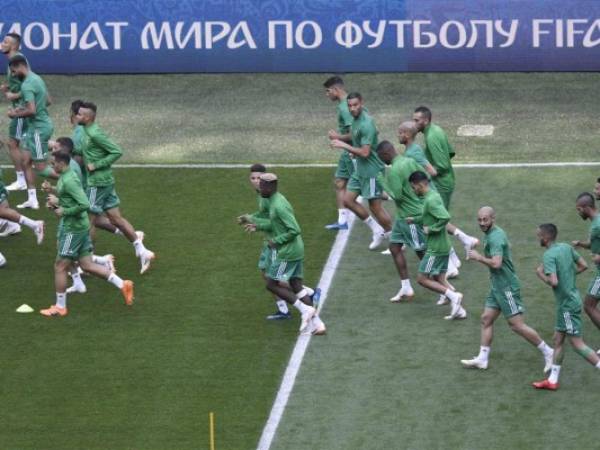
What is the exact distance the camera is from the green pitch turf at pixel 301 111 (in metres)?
28.5

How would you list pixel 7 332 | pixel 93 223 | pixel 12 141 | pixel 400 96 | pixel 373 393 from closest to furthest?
pixel 373 393 < pixel 7 332 < pixel 93 223 < pixel 12 141 < pixel 400 96

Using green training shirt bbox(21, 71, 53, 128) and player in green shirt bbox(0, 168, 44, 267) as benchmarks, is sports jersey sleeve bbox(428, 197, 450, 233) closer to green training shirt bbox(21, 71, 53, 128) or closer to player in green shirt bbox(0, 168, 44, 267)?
player in green shirt bbox(0, 168, 44, 267)

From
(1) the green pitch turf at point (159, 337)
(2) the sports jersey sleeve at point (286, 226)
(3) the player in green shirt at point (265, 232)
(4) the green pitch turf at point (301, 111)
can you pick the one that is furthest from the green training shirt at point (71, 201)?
(4) the green pitch turf at point (301, 111)

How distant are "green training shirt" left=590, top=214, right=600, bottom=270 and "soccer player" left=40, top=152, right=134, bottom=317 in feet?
19.3

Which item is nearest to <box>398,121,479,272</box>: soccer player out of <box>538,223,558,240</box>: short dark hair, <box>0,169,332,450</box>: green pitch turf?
<box>0,169,332,450</box>: green pitch turf

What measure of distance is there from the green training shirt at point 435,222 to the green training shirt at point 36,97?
21.9 feet

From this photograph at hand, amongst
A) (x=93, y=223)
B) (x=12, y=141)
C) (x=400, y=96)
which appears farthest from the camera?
(x=400, y=96)

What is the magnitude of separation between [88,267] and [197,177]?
585 cm

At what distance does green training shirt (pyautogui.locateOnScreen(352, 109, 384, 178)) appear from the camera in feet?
77.0

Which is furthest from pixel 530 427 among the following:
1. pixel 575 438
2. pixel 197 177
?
pixel 197 177

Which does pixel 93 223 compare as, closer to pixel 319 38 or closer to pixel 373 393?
pixel 373 393

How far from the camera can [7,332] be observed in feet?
70.3

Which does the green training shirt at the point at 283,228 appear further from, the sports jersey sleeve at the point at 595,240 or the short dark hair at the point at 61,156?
the sports jersey sleeve at the point at 595,240

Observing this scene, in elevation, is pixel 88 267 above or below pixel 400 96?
above
